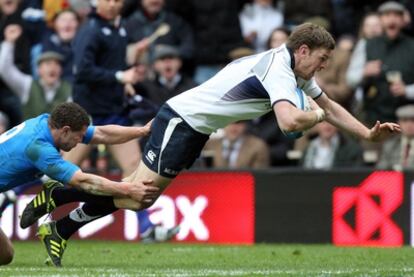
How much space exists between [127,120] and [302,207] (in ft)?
7.39

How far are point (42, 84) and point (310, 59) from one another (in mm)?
7077

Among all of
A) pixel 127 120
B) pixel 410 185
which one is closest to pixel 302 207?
pixel 410 185

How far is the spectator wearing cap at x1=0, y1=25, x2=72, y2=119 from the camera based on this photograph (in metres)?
15.8

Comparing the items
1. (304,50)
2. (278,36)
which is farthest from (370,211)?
(304,50)

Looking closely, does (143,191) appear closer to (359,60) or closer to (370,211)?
(370,211)

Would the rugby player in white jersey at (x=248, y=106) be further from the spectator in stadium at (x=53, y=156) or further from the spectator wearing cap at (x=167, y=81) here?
the spectator wearing cap at (x=167, y=81)

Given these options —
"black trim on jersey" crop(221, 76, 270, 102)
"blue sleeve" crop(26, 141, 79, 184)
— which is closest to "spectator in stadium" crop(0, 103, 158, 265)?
"blue sleeve" crop(26, 141, 79, 184)

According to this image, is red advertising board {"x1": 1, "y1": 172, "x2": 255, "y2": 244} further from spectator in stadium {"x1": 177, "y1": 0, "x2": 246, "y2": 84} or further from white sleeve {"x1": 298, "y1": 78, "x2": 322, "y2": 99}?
white sleeve {"x1": 298, "y1": 78, "x2": 322, "y2": 99}

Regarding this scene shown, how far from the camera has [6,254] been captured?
10.0 metres

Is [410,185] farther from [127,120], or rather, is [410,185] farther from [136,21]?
[136,21]

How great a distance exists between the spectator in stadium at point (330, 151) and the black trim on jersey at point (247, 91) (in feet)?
16.4

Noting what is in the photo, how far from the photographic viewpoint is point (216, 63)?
16938 millimetres

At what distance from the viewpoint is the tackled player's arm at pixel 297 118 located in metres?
9.02

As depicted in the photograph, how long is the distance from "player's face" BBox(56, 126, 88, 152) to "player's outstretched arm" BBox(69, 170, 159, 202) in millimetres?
269
